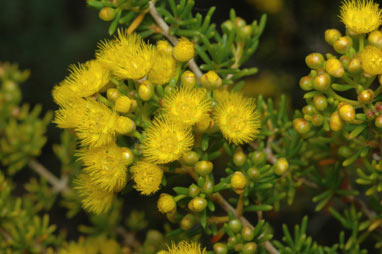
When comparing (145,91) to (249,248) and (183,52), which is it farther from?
(249,248)

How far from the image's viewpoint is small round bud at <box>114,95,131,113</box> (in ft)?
5.40

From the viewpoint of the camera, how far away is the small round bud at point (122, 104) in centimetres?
165

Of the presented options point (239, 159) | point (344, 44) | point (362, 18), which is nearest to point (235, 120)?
point (239, 159)

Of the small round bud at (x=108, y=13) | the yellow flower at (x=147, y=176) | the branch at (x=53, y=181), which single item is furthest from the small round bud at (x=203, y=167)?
the branch at (x=53, y=181)

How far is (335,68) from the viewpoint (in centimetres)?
168

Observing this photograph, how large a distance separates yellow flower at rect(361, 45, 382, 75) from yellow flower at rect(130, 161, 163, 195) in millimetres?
801

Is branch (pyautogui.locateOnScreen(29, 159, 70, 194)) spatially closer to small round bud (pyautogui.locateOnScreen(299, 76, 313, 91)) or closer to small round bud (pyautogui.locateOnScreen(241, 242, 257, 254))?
small round bud (pyautogui.locateOnScreen(241, 242, 257, 254))

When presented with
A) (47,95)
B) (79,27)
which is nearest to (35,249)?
(47,95)

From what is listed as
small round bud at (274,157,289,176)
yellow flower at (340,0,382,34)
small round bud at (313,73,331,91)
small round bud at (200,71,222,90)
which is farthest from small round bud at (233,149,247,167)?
yellow flower at (340,0,382,34)

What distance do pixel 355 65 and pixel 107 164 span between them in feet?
3.06

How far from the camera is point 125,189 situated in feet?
5.88

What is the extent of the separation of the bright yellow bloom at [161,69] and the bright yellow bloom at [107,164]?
11.8 inches

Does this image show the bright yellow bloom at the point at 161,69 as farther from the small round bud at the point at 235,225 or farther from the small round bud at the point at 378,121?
the small round bud at the point at 378,121

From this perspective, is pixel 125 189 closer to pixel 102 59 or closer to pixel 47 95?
pixel 102 59
